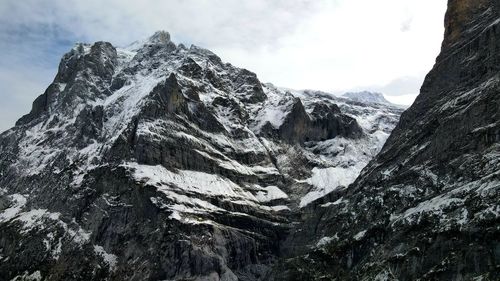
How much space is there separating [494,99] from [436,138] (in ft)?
56.2

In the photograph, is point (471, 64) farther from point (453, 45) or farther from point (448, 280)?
point (448, 280)

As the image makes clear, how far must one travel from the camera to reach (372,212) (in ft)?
531

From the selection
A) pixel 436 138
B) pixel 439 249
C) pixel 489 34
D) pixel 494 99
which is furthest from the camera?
pixel 489 34

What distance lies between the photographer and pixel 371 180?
177m

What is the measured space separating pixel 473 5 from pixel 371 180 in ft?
202

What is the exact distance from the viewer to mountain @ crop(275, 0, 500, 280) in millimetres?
121375

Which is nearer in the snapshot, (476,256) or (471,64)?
(476,256)

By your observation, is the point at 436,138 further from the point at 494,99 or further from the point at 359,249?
the point at 359,249

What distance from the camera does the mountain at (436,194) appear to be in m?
121

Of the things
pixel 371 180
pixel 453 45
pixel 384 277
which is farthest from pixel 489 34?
pixel 384 277

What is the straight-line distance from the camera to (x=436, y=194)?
5586 inches

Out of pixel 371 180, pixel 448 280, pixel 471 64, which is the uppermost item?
pixel 471 64

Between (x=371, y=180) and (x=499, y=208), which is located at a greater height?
(x=371, y=180)

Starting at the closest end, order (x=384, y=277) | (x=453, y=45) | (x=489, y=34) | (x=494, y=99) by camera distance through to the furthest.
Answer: (x=384, y=277)
(x=494, y=99)
(x=489, y=34)
(x=453, y=45)
